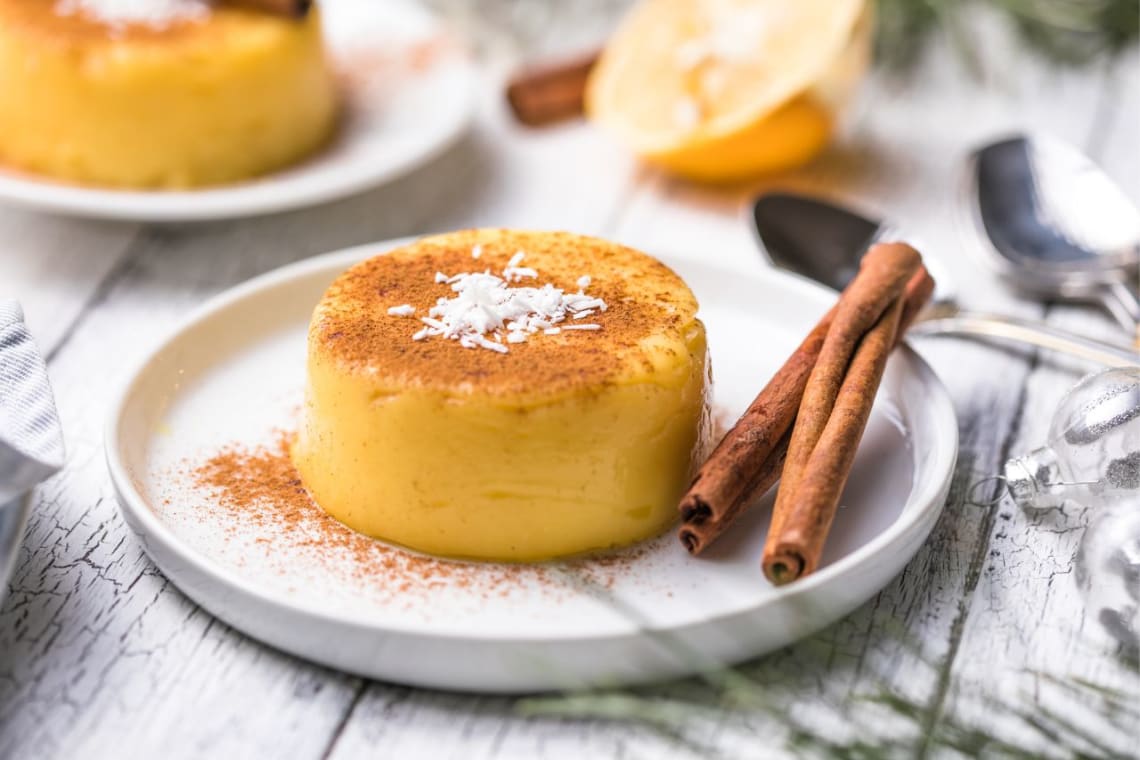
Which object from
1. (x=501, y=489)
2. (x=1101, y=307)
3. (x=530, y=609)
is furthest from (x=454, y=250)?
(x=1101, y=307)

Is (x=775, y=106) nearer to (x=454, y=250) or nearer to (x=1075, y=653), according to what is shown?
(x=454, y=250)

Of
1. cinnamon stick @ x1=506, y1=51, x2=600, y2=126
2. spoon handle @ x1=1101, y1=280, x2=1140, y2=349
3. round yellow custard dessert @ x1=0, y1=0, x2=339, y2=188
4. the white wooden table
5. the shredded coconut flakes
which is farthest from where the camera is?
cinnamon stick @ x1=506, y1=51, x2=600, y2=126

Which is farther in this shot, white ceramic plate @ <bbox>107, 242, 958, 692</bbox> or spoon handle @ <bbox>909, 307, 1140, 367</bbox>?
spoon handle @ <bbox>909, 307, 1140, 367</bbox>

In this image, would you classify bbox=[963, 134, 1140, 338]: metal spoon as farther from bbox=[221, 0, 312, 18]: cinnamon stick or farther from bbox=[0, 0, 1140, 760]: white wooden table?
A: bbox=[221, 0, 312, 18]: cinnamon stick

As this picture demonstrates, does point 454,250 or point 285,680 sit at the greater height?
point 454,250

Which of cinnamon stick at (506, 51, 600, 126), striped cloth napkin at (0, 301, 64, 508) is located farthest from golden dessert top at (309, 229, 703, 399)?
cinnamon stick at (506, 51, 600, 126)

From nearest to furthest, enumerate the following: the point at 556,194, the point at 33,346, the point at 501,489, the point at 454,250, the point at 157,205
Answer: the point at 501,489
the point at 33,346
the point at 454,250
the point at 157,205
the point at 556,194

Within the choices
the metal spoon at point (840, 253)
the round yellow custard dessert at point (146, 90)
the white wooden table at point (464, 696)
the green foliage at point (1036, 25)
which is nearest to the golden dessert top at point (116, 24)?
the round yellow custard dessert at point (146, 90)
